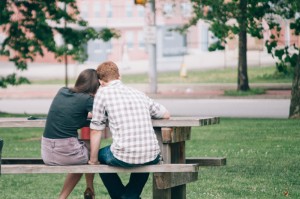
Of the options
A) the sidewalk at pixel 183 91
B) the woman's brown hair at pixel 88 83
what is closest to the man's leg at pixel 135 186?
the woman's brown hair at pixel 88 83

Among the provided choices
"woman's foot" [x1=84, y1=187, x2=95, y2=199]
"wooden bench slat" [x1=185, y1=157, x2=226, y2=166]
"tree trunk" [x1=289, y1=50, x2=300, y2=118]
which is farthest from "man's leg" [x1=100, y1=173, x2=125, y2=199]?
→ "tree trunk" [x1=289, y1=50, x2=300, y2=118]

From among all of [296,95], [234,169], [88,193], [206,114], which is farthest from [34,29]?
[88,193]

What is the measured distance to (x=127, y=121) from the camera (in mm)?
8383

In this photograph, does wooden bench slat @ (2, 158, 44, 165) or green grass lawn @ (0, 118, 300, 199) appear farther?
green grass lawn @ (0, 118, 300, 199)

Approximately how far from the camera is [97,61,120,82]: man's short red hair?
8586 millimetres

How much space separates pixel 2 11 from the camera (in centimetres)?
2386

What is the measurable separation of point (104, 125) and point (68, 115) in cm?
45

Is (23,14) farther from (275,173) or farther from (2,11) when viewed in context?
(275,173)

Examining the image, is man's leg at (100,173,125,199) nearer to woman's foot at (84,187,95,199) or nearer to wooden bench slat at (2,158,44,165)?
woman's foot at (84,187,95,199)

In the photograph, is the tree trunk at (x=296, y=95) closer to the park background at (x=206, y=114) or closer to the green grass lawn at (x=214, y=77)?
the park background at (x=206, y=114)

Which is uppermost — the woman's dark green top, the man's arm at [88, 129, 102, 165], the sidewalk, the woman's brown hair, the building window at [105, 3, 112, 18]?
the building window at [105, 3, 112, 18]

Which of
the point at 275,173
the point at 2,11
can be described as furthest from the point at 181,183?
the point at 2,11

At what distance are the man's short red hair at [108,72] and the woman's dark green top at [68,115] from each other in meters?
0.32

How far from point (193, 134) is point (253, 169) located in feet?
19.3
